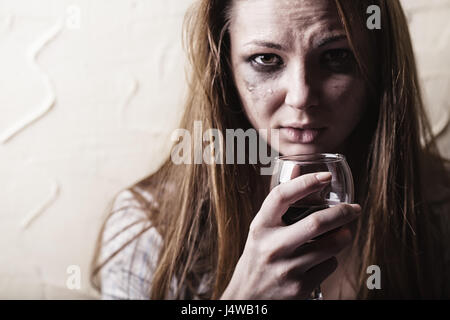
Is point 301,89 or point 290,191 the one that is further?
point 301,89

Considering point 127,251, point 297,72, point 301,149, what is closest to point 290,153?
point 301,149

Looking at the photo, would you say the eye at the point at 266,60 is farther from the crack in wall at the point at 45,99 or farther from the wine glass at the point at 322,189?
the crack in wall at the point at 45,99

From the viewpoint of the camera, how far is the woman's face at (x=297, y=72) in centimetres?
65

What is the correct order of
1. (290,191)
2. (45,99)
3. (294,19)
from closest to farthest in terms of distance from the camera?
(290,191)
(294,19)
(45,99)

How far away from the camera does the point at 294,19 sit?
647mm

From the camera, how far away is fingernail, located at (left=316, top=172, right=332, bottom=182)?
0.55m

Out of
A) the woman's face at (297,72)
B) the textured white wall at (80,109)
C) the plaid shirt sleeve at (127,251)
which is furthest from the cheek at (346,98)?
the plaid shirt sleeve at (127,251)

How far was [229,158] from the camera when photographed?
0.77 meters

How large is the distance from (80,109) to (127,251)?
0.24 meters

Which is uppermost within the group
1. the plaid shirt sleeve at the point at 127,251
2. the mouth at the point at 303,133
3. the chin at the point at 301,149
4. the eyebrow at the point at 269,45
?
the eyebrow at the point at 269,45

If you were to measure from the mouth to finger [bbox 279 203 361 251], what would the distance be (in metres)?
0.17

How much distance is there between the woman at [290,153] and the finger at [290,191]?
97mm

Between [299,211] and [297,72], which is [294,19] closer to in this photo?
[297,72]

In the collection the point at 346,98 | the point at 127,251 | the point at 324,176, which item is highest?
the point at 346,98
